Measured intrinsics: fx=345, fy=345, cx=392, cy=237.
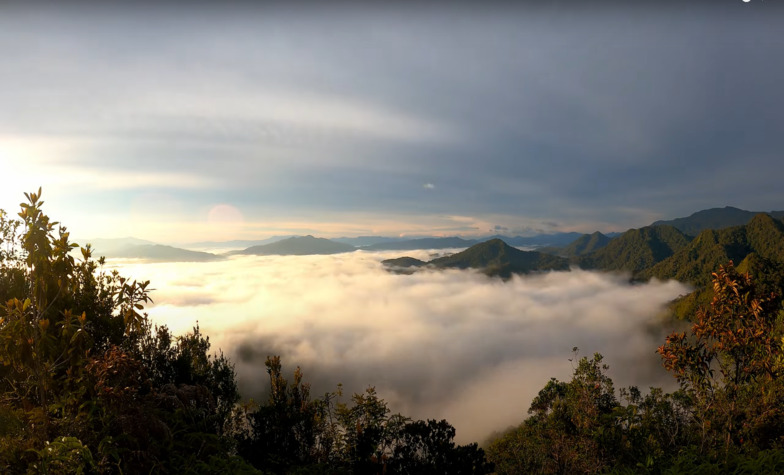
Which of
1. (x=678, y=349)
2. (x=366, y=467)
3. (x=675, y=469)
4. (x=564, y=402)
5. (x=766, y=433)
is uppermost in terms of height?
(x=678, y=349)

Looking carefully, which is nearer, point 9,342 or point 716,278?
point 9,342

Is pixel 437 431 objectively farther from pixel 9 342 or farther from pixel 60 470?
pixel 9 342

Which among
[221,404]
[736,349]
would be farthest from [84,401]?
[221,404]

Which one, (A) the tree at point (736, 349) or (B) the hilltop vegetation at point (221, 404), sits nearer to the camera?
(B) the hilltop vegetation at point (221, 404)

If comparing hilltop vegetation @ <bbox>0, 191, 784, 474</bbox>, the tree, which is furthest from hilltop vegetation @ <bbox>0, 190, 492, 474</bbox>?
the tree

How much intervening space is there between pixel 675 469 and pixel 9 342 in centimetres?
1233

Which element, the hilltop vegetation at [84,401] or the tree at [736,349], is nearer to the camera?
the hilltop vegetation at [84,401]

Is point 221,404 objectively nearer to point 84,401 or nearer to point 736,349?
point 84,401

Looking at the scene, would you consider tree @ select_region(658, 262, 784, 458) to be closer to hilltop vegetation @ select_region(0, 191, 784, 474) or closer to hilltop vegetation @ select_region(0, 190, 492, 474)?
hilltop vegetation @ select_region(0, 191, 784, 474)

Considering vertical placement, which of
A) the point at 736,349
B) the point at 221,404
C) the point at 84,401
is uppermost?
the point at 84,401

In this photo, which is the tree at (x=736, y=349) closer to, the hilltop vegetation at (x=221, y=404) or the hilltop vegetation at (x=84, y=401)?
the hilltop vegetation at (x=221, y=404)

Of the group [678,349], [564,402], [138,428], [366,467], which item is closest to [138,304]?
[138,428]

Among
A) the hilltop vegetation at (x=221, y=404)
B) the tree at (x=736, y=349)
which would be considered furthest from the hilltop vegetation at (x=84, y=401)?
the tree at (x=736, y=349)

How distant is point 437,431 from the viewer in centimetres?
1383
